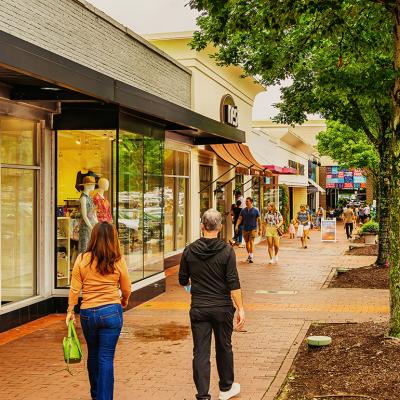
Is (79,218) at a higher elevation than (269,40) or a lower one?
lower

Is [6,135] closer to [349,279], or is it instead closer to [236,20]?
[236,20]

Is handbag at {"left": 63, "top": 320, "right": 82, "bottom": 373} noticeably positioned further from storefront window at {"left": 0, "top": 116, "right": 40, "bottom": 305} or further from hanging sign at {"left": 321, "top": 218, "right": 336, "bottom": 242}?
hanging sign at {"left": 321, "top": 218, "right": 336, "bottom": 242}

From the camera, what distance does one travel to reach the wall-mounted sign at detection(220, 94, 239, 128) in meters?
22.0

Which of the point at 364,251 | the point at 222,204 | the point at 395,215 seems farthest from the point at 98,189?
the point at 364,251

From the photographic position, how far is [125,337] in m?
→ 9.38

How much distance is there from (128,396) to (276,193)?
97.7ft

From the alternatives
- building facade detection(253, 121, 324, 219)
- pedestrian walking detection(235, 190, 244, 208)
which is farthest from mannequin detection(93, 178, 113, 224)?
building facade detection(253, 121, 324, 219)

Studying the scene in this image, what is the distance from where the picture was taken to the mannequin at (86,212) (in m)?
11.1

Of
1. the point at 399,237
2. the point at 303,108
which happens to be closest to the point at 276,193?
the point at 303,108

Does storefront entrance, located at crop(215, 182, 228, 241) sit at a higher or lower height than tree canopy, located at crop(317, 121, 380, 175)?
lower

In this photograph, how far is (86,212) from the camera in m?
11.1

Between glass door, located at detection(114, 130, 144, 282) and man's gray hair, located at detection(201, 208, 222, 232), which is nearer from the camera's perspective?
man's gray hair, located at detection(201, 208, 222, 232)

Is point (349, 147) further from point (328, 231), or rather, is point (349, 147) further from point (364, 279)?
point (364, 279)

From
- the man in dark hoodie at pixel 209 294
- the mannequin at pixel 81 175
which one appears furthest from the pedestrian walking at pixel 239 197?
the man in dark hoodie at pixel 209 294
